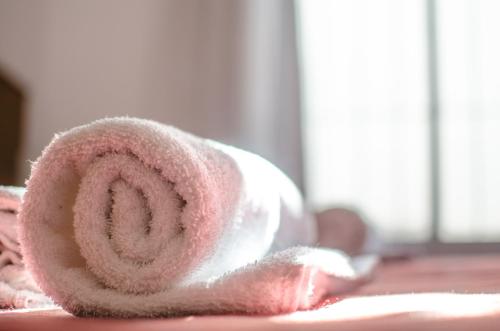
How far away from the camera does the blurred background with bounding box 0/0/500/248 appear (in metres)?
3.08

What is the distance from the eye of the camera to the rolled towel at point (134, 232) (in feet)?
1.98

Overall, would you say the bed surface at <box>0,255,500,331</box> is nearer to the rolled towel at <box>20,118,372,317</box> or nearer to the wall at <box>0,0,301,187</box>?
the rolled towel at <box>20,118,372,317</box>

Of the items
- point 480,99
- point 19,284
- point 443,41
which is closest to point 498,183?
point 480,99

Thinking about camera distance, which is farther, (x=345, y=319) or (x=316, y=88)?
(x=316, y=88)

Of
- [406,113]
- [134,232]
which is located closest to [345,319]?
[134,232]

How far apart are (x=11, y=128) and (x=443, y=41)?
1.89 m

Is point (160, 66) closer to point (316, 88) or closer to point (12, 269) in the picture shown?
point (316, 88)

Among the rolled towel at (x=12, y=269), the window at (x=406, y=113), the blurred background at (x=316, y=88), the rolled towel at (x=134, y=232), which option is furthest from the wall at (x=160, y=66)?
the rolled towel at (x=134, y=232)

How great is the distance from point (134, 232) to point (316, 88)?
8.65 ft

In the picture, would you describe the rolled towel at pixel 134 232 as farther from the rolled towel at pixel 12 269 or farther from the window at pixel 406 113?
the window at pixel 406 113

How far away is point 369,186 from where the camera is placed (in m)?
3.15

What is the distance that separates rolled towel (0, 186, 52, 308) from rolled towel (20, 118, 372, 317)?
0.09 meters

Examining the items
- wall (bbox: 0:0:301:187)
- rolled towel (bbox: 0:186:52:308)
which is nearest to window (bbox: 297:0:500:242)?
wall (bbox: 0:0:301:187)

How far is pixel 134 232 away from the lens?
0.65 meters
